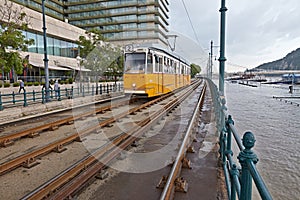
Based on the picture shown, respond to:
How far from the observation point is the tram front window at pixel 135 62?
13719 millimetres

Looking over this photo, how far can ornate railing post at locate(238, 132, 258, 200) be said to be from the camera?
5.60 feet

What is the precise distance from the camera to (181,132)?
7961mm

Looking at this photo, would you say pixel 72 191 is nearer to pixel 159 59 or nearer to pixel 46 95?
pixel 46 95

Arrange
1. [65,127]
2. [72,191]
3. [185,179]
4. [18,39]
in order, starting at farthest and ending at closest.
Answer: [18,39], [65,127], [185,179], [72,191]

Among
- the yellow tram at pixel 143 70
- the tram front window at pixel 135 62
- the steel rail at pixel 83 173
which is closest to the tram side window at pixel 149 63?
the yellow tram at pixel 143 70

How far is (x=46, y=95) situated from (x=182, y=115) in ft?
26.8

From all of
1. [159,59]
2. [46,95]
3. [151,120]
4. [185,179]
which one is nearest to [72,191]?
[185,179]

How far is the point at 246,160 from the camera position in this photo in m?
1.76

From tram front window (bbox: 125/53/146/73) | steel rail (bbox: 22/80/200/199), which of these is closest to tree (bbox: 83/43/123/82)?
tram front window (bbox: 125/53/146/73)

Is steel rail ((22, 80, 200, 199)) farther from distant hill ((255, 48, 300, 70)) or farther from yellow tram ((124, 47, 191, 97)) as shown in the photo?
distant hill ((255, 48, 300, 70))

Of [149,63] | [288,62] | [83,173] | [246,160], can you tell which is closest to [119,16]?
[149,63]

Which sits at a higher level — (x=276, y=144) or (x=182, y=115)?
(x=182, y=115)

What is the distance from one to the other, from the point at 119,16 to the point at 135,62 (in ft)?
207

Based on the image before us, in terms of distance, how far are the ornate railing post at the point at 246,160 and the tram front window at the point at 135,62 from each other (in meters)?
12.1
